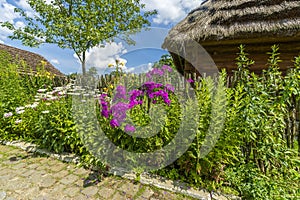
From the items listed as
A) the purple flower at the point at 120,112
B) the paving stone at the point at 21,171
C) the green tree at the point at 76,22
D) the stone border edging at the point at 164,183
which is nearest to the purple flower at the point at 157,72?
the purple flower at the point at 120,112

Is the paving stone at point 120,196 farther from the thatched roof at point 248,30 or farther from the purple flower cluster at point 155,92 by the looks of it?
the thatched roof at point 248,30

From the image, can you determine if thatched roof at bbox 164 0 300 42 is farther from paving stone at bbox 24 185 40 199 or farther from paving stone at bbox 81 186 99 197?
paving stone at bbox 24 185 40 199

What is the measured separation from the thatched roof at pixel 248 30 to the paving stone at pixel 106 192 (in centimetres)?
396

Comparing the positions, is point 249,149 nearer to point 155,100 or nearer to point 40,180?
point 155,100

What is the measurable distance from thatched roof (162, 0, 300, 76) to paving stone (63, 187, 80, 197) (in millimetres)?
4123

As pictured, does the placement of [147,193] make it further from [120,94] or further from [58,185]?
[120,94]

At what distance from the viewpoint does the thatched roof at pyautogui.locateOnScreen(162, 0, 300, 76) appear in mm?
3797

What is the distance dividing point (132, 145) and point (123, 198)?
571 mm

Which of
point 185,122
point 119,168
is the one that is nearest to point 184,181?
point 185,122

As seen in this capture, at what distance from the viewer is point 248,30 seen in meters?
3.88

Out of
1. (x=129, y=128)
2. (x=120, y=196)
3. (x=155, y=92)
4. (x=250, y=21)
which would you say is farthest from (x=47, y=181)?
(x=250, y=21)

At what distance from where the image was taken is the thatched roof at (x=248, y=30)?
12.5 ft

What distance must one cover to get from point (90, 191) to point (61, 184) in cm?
39

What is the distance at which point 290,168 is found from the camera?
71.4 inches
